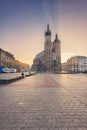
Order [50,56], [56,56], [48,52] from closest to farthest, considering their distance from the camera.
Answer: [48,52] → [50,56] → [56,56]

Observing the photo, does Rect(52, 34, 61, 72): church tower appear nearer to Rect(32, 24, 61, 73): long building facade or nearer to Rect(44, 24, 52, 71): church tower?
Rect(32, 24, 61, 73): long building facade

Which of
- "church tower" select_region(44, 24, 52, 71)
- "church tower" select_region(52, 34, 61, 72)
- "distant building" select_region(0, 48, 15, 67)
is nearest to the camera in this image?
"distant building" select_region(0, 48, 15, 67)

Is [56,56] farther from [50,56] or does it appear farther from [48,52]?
[48,52]

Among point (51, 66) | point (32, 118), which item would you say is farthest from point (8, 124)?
point (51, 66)

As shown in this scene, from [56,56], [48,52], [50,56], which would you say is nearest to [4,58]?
[48,52]

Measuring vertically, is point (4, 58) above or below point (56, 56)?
below

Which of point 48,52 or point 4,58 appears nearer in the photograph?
point 4,58

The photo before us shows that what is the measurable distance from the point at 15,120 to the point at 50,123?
1279 mm

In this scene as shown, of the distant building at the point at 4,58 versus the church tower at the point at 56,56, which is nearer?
the distant building at the point at 4,58

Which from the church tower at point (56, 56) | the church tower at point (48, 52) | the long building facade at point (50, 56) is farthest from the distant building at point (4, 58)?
the church tower at point (56, 56)

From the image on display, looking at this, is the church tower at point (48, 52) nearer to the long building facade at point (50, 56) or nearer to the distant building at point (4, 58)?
the long building facade at point (50, 56)

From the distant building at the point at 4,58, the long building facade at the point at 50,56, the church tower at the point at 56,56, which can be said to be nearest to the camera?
the distant building at the point at 4,58

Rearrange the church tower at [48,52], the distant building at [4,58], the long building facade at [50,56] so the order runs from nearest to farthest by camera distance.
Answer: the distant building at [4,58] < the long building facade at [50,56] < the church tower at [48,52]

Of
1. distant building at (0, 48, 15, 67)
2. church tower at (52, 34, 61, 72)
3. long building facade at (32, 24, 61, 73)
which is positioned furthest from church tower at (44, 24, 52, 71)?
distant building at (0, 48, 15, 67)
